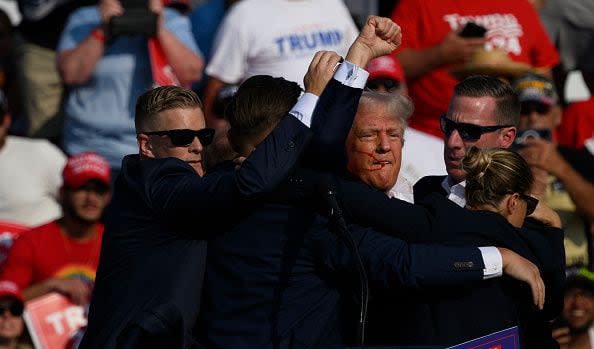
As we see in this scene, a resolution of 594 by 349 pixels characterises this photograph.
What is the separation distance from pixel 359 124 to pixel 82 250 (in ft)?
11.4

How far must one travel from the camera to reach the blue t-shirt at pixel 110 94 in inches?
371

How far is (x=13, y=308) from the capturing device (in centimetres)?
848

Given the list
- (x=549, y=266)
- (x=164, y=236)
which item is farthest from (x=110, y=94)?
(x=549, y=266)

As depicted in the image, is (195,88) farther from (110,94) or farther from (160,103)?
(160,103)

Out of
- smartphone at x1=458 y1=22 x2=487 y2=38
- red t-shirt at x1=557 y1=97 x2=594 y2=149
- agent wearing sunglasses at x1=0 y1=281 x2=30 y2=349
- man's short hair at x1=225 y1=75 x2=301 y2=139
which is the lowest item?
agent wearing sunglasses at x1=0 y1=281 x2=30 y2=349

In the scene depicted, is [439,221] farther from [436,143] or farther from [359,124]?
[436,143]

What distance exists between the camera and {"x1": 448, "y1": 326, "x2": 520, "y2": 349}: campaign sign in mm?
4266

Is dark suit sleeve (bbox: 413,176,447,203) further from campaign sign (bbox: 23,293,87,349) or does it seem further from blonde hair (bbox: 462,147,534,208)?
campaign sign (bbox: 23,293,87,349)

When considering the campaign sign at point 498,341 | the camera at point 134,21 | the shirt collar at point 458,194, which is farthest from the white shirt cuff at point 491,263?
the camera at point 134,21

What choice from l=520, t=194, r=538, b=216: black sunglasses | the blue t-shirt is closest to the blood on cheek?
l=520, t=194, r=538, b=216: black sunglasses

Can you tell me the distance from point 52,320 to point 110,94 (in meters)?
1.62

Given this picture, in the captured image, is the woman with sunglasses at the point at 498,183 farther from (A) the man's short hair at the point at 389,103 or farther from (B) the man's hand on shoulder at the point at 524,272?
(A) the man's short hair at the point at 389,103

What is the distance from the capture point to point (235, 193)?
492 centimetres

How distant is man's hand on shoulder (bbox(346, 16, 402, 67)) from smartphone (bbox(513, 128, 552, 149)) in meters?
3.53
